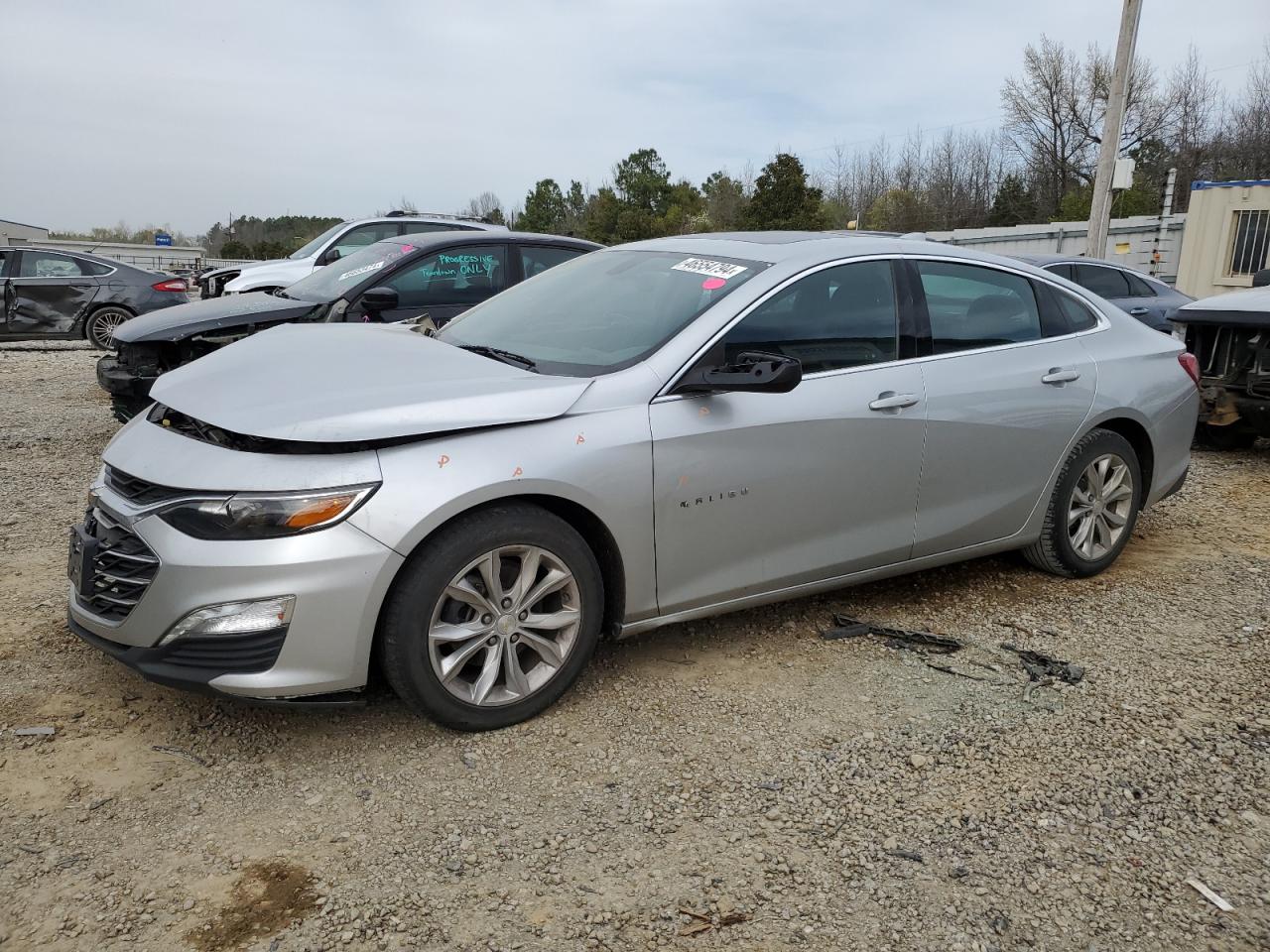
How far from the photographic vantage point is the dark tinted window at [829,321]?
12.3 feet

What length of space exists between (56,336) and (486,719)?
12192 millimetres

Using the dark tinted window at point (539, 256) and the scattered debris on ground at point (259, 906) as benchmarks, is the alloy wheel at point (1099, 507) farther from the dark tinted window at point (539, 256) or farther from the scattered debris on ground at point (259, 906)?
the dark tinted window at point (539, 256)

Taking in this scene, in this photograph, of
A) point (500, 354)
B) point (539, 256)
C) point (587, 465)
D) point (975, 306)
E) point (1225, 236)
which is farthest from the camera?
point (1225, 236)

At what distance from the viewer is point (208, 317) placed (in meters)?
6.70

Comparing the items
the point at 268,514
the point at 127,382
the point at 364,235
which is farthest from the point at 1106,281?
the point at 268,514

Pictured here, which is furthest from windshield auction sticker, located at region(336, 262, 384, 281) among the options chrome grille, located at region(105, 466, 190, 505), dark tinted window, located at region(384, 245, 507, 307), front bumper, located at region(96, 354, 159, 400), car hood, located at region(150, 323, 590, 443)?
chrome grille, located at region(105, 466, 190, 505)

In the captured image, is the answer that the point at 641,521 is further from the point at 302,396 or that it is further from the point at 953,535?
the point at 953,535

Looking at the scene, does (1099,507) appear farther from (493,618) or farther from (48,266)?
(48,266)

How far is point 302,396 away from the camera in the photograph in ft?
10.3

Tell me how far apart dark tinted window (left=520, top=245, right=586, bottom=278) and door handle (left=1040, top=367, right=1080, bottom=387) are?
4.20 metres

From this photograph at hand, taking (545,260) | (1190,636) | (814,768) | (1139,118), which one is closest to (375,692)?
(814,768)

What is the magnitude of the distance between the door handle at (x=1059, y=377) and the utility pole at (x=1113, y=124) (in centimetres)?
1244

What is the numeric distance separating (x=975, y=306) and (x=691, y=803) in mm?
2626

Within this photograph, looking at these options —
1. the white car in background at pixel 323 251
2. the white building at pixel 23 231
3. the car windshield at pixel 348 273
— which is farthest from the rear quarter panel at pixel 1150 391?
the white building at pixel 23 231
